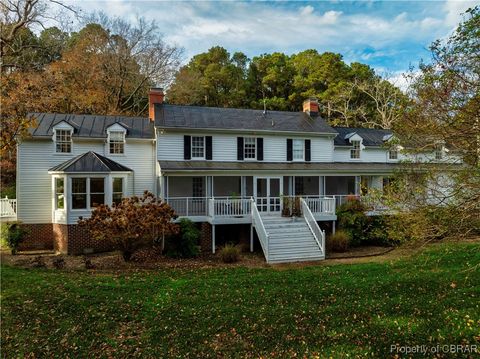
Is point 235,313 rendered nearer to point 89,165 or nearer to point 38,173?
point 89,165

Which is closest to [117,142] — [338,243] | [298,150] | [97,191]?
[97,191]

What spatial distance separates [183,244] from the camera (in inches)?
553

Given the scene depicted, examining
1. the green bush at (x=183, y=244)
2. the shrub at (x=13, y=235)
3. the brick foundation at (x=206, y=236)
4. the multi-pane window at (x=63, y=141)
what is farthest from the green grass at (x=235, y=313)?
the multi-pane window at (x=63, y=141)

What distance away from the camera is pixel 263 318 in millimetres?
7160

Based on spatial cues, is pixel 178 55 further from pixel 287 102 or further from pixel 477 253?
pixel 477 253

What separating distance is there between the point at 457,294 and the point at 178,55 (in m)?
33.0

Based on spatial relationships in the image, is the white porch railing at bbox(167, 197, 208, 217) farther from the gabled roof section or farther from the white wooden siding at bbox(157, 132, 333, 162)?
the gabled roof section

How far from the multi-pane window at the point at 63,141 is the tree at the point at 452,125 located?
15598 millimetres

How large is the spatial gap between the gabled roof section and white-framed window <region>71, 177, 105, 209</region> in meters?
0.49

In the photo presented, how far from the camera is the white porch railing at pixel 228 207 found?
15.4 metres

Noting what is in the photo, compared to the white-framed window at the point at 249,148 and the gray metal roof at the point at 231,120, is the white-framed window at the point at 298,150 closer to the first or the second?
the gray metal roof at the point at 231,120

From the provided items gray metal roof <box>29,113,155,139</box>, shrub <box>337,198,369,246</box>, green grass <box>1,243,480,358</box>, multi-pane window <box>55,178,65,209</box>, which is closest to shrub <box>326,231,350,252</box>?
shrub <box>337,198,369,246</box>

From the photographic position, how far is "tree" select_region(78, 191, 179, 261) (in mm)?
12094

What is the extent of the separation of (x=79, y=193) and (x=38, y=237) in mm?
3440
